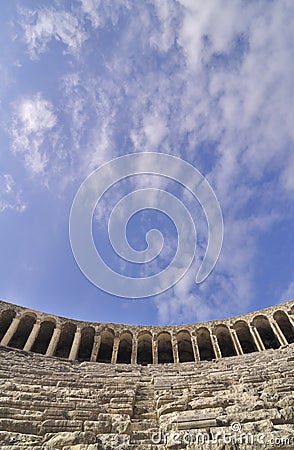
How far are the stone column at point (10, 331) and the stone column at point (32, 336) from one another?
1.16m

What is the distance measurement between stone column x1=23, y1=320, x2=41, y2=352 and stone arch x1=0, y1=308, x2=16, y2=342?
1.96 meters

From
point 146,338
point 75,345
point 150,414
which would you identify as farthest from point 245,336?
point 150,414

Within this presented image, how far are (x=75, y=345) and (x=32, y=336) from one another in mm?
3041

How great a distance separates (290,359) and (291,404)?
722cm

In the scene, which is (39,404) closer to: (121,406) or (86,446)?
(121,406)

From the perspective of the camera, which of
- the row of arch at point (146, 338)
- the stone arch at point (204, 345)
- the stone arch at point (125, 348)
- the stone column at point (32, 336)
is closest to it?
the stone column at point (32, 336)

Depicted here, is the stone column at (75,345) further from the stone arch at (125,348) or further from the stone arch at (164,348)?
the stone arch at (164,348)

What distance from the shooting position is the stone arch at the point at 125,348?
83.1ft

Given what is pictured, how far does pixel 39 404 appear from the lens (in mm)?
7594

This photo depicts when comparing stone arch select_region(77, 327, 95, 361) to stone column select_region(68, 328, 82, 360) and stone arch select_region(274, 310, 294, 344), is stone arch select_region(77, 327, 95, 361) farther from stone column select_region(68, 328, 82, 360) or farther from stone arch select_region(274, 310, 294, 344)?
stone arch select_region(274, 310, 294, 344)

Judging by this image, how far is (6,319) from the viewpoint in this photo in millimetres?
24203

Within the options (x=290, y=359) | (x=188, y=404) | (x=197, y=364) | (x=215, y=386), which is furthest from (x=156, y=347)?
(x=188, y=404)

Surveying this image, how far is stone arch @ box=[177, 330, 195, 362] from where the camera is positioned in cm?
2547

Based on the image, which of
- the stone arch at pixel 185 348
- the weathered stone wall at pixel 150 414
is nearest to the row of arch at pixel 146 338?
the stone arch at pixel 185 348
